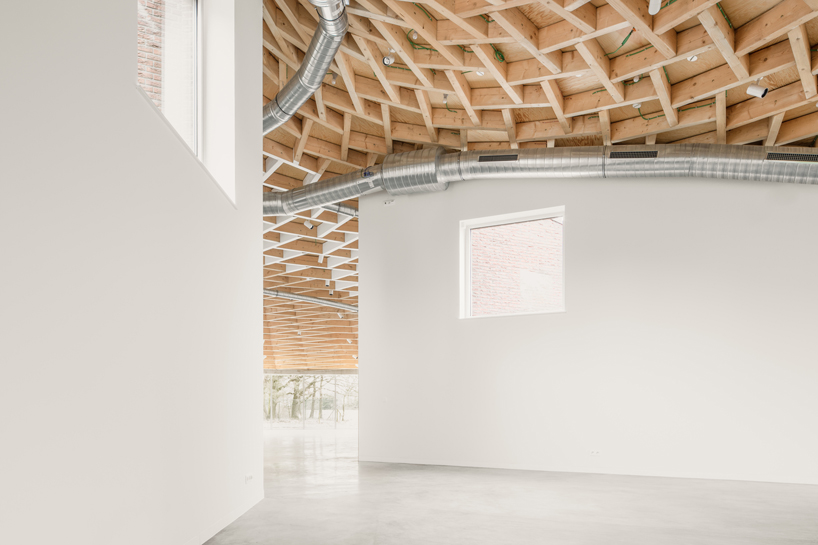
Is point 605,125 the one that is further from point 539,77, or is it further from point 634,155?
point 539,77

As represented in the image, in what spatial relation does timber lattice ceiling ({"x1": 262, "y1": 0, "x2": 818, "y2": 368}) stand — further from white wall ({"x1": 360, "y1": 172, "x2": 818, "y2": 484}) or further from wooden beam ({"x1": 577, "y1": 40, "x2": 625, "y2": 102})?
white wall ({"x1": 360, "y1": 172, "x2": 818, "y2": 484})

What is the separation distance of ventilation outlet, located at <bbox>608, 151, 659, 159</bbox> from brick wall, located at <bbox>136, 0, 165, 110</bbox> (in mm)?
5508

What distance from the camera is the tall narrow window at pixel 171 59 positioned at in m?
3.83

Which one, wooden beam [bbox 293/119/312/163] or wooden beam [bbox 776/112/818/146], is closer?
wooden beam [bbox 776/112/818/146]

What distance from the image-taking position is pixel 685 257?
25.0 ft

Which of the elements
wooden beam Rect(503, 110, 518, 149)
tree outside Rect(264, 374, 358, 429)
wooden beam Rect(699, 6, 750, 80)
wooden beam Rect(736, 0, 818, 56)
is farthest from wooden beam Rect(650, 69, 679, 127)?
tree outside Rect(264, 374, 358, 429)

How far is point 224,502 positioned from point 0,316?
282 centimetres

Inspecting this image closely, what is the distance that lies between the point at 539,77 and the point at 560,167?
133 centimetres

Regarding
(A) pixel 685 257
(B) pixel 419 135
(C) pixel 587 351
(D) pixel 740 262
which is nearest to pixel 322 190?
(B) pixel 419 135

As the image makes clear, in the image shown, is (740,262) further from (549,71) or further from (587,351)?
(549,71)

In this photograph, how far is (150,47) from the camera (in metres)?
3.87

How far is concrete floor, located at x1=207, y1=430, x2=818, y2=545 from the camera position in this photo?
14.7 feet

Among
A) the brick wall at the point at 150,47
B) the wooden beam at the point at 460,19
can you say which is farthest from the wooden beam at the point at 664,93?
the brick wall at the point at 150,47

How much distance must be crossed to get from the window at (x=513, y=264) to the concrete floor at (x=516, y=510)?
7.47 feet
